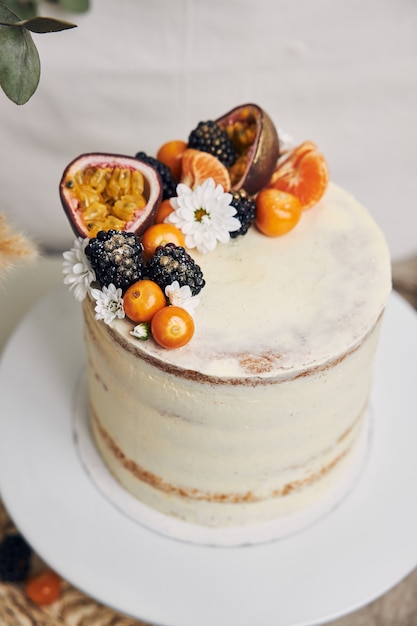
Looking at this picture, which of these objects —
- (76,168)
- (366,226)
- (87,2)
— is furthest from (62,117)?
(366,226)

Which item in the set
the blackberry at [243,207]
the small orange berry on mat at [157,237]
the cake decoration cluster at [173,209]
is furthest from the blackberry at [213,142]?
the small orange berry on mat at [157,237]

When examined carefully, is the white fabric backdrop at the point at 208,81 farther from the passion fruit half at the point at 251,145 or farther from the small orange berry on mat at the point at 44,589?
the small orange berry on mat at the point at 44,589

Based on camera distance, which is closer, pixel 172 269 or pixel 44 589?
pixel 172 269

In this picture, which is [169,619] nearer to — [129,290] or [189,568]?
[189,568]

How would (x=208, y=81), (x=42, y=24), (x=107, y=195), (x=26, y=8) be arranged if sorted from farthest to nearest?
(x=208, y=81) < (x=26, y=8) < (x=107, y=195) < (x=42, y=24)

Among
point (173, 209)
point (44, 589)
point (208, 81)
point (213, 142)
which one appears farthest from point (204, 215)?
point (208, 81)

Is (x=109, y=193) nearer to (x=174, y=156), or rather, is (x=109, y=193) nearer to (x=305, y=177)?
(x=174, y=156)
